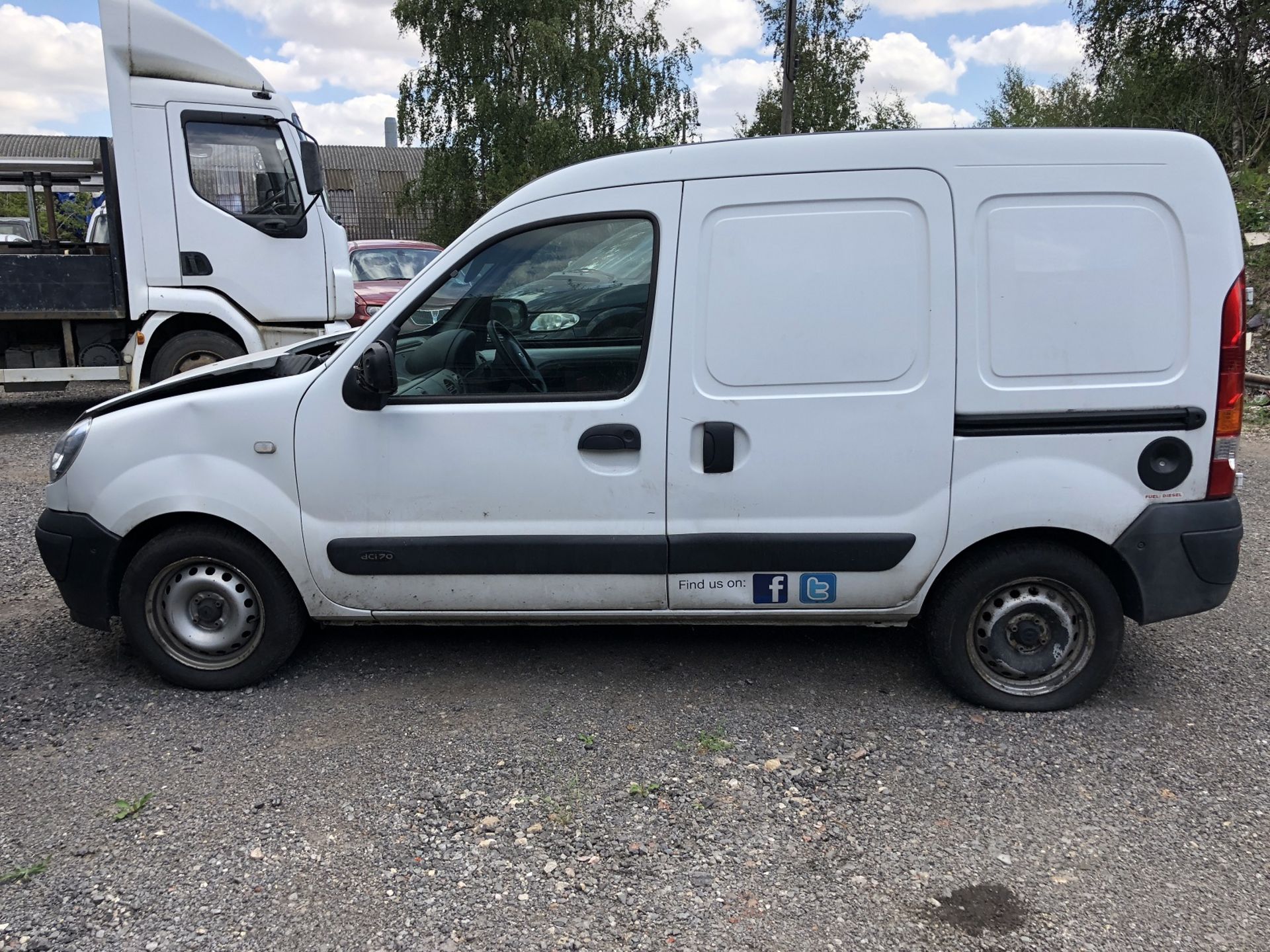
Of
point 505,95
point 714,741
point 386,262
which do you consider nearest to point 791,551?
point 714,741

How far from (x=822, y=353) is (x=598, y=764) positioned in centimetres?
165

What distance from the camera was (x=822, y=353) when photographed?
3504mm

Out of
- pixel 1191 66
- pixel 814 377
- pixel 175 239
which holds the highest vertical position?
pixel 1191 66

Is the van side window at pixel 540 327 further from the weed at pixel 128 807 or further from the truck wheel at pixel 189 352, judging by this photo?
the truck wheel at pixel 189 352

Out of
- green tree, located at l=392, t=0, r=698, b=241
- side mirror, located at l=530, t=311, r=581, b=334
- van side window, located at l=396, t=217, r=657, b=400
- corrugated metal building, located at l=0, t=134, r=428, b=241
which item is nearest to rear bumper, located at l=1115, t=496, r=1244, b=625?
van side window, located at l=396, t=217, r=657, b=400

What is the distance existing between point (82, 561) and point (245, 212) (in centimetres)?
603

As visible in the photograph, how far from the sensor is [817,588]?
145 inches

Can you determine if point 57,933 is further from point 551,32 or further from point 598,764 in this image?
point 551,32

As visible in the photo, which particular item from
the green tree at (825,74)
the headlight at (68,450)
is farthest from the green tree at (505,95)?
the headlight at (68,450)

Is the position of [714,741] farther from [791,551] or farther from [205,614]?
[205,614]

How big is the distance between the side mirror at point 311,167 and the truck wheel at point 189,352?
1.64 metres

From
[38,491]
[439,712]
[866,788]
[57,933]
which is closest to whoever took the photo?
[57,933]

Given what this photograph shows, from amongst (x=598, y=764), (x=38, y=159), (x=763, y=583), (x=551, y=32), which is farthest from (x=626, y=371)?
(x=551, y=32)

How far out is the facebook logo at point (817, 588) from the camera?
3670mm
